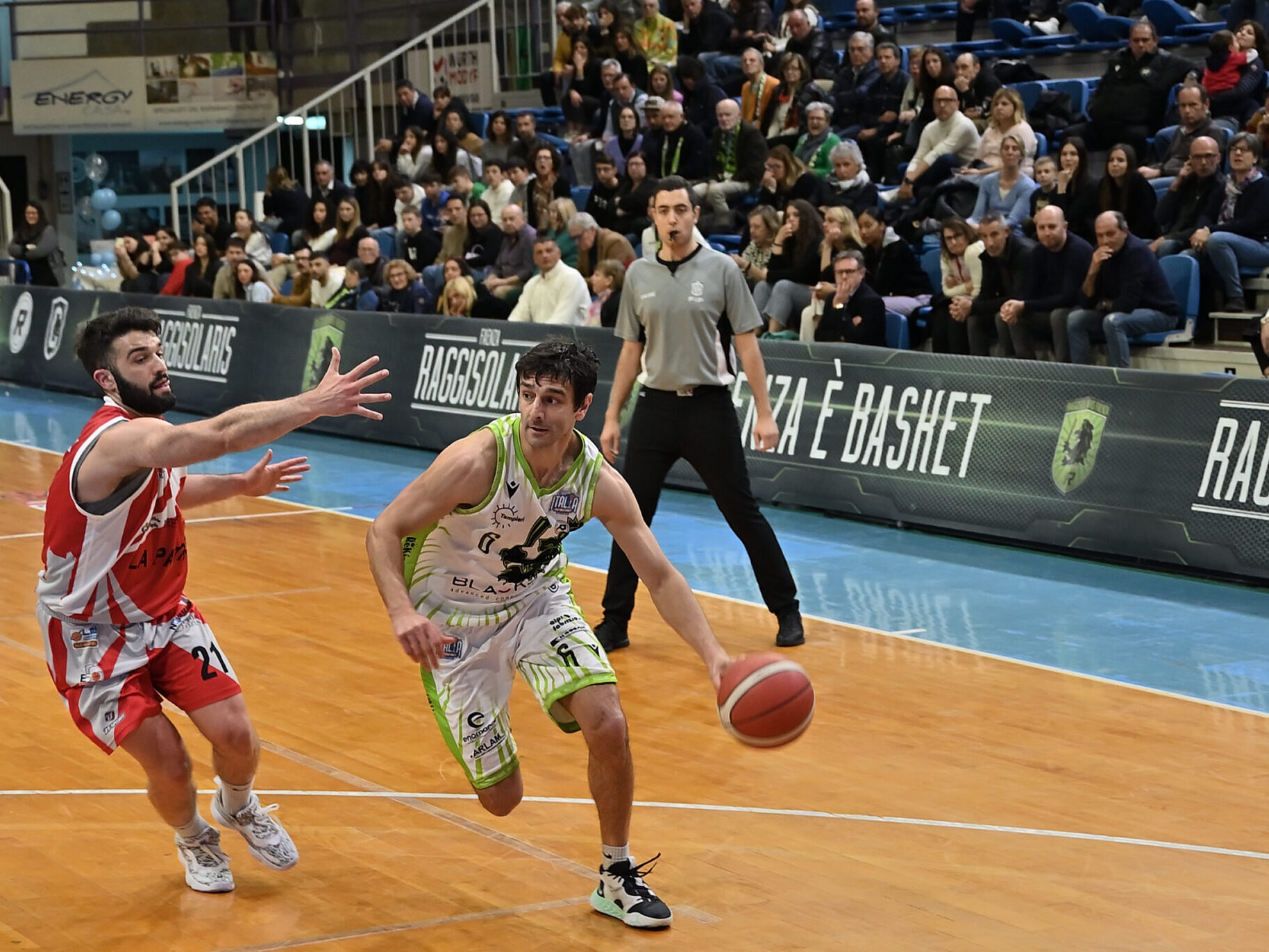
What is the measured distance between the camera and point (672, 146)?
17.2 meters

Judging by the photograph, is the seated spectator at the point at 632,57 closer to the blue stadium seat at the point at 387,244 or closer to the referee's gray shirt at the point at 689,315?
the blue stadium seat at the point at 387,244

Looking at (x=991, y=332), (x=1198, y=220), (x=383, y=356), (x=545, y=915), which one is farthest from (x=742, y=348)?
(x=383, y=356)

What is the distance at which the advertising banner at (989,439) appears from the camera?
31.7 ft

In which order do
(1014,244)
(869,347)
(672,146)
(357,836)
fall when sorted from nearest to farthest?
(357,836) → (869,347) → (1014,244) → (672,146)

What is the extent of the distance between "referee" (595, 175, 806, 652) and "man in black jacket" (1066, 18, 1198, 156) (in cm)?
727

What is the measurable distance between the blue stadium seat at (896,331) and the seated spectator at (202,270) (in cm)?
988

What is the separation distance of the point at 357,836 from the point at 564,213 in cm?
1149

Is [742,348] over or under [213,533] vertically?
over

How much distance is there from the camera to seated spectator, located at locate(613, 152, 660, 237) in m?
16.7

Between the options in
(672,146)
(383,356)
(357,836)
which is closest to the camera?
(357,836)

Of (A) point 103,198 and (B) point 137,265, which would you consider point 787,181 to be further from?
(A) point 103,198

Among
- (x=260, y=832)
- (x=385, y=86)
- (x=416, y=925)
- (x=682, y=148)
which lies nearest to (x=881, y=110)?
(x=682, y=148)

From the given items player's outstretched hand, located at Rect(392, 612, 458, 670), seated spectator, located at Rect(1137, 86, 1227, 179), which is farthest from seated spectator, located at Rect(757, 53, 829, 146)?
player's outstretched hand, located at Rect(392, 612, 458, 670)

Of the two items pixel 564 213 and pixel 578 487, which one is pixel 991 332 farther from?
pixel 578 487
